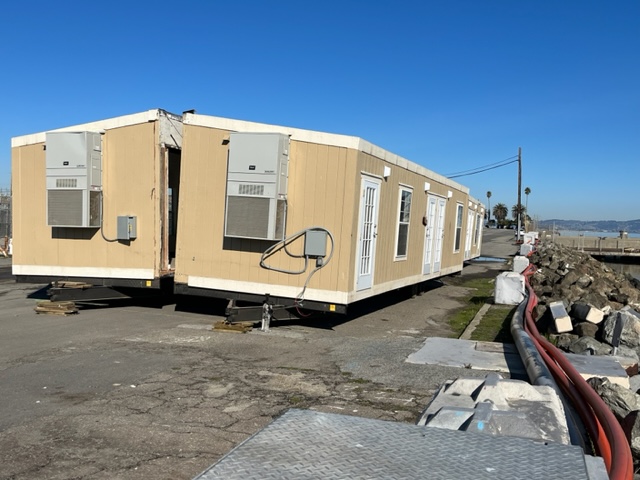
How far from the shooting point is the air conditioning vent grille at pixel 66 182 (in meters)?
9.63

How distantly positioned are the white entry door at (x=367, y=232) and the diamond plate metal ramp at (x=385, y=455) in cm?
662

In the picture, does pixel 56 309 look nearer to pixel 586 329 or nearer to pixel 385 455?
pixel 586 329

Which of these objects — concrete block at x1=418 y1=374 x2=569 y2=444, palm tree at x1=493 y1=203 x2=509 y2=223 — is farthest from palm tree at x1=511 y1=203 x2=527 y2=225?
concrete block at x1=418 y1=374 x2=569 y2=444

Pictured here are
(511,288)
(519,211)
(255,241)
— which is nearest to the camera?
(255,241)

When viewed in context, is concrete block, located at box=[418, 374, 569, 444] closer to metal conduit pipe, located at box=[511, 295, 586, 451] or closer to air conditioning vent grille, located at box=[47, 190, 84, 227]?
metal conduit pipe, located at box=[511, 295, 586, 451]

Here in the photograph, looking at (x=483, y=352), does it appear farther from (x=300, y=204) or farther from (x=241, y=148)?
(x=241, y=148)

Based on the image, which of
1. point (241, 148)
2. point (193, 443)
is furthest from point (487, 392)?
point (241, 148)

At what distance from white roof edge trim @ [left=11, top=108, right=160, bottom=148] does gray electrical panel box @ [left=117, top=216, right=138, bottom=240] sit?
1567mm

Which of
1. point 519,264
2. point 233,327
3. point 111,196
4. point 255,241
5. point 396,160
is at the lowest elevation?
point 233,327

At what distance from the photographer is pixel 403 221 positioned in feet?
37.8

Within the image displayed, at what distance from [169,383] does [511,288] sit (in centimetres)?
807

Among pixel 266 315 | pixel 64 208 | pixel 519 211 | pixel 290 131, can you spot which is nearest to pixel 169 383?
pixel 266 315

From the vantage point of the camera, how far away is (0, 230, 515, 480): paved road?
4129mm

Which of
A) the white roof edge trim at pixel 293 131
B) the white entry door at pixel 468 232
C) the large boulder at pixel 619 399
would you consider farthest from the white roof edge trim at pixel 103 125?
the white entry door at pixel 468 232
